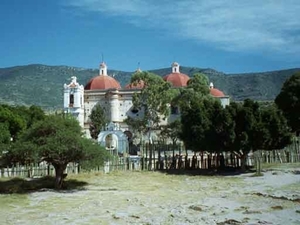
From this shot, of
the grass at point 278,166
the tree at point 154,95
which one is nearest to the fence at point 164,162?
the grass at point 278,166

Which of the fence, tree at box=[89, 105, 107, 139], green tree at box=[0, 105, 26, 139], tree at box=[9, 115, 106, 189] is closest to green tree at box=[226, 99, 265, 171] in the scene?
the fence

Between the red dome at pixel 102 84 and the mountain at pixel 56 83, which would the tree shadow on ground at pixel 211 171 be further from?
the mountain at pixel 56 83

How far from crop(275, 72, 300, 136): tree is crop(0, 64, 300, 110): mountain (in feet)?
293

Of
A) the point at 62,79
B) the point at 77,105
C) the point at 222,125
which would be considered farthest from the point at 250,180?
the point at 62,79

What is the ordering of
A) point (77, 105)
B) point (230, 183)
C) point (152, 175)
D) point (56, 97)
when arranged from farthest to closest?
point (56, 97) → point (77, 105) → point (152, 175) → point (230, 183)

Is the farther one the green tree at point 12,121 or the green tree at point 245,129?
the green tree at point 12,121

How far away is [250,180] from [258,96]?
409 ft

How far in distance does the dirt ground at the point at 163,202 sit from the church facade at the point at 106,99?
43450 millimetres

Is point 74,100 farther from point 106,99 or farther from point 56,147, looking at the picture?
point 56,147

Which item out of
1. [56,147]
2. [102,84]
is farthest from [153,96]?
[56,147]

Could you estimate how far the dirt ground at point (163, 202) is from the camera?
16.2m

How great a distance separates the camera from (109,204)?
782 inches

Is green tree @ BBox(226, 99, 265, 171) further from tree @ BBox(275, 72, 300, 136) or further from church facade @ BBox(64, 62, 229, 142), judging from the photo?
church facade @ BBox(64, 62, 229, 142)

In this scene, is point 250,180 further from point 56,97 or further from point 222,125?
point 56,97
